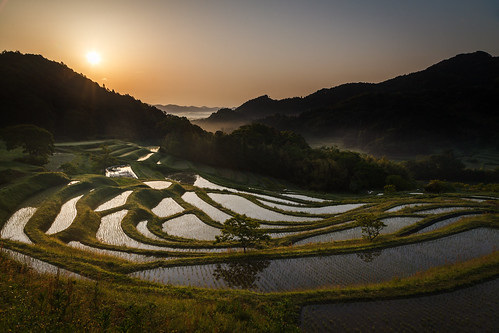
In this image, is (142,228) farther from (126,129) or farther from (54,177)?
(126,129)

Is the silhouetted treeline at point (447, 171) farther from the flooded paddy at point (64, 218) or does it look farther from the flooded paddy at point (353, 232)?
the flooded paddy at point (64, 218)

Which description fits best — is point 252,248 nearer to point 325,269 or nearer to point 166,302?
point 325,269

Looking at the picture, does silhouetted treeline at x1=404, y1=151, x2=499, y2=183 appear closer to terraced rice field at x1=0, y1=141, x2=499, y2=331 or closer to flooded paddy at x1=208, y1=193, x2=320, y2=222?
terraced rice field at x1=0, y1=141, x2=499, y2=331

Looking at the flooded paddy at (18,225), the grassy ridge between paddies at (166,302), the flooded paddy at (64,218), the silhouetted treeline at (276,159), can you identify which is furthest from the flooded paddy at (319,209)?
the silhouetted treeline at (276,159)

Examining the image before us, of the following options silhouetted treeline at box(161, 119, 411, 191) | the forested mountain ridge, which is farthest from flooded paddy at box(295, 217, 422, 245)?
the forested mountain ridge

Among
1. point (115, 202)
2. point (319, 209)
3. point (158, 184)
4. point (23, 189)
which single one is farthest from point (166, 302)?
point (158, 184)

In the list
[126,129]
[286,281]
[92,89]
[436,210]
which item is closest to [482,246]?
[436,210]
